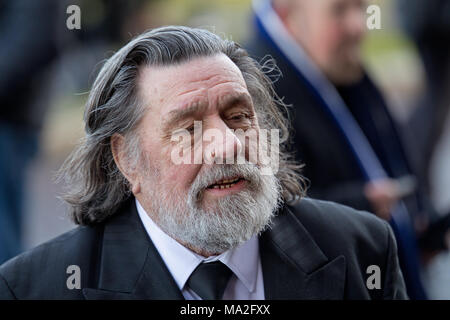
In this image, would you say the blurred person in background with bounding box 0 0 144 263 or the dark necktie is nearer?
the dark necktie

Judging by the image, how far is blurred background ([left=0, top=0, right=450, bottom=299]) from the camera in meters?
3.43

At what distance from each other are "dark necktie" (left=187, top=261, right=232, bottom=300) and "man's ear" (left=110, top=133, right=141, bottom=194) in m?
0.38

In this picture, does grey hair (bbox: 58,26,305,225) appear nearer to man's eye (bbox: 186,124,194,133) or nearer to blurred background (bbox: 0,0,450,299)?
man's eye (bbox: 186,124,194,133)

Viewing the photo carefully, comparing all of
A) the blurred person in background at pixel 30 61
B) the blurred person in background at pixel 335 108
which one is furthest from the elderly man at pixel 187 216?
the blurred person in background at pixel 30 61

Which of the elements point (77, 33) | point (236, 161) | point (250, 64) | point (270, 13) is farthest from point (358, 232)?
point (77, 33)

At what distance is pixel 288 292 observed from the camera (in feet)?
→ 6.97

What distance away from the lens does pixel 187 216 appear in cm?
207

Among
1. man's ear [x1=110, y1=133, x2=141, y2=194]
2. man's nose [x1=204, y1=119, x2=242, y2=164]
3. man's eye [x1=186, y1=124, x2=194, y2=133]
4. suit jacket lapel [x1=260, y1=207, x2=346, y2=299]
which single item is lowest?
suit jacket lapel [x1=260, y1=207, x2=346, y2=299]

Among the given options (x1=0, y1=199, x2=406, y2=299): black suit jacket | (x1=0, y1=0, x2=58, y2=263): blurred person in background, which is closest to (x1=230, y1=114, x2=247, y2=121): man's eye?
(x1=0, y1=199, x2=406, y2=299): black suit jacket

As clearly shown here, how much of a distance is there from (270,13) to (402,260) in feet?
4.41

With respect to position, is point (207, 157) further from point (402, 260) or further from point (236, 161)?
point (402, 260)

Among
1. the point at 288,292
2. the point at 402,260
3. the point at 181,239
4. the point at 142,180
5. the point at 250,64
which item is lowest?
the point at 402,260

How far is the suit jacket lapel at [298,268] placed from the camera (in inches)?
84.0

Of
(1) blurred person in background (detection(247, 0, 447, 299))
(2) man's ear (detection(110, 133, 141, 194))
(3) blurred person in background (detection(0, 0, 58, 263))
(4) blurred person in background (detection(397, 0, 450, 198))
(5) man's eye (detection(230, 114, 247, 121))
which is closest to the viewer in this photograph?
(5) man's eye (detection(230, 114, 247, 121))
